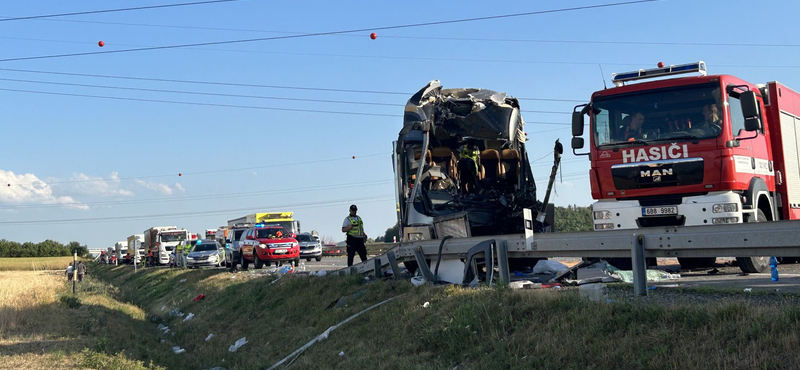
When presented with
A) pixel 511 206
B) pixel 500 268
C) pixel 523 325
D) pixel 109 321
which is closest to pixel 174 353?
pixel 109 321

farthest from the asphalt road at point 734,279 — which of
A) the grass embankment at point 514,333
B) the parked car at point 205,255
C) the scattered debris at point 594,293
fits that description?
the parked car at point 205,255

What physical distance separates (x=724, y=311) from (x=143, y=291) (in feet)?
101

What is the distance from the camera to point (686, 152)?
10445mm

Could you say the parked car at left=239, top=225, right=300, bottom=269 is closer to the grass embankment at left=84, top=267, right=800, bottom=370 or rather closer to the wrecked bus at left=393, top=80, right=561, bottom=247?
the grass embankment at left=84, top=267, right=800, bottom=370

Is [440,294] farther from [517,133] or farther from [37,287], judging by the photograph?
[37,287]

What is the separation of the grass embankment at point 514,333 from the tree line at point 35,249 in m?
117

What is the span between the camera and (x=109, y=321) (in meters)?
17.2

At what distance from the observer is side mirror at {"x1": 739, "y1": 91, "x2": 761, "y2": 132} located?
10.2 metres

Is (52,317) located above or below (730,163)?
below

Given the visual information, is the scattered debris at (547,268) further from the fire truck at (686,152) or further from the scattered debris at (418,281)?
the scattered debris at (418,281)

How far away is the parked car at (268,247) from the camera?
85.2 feet

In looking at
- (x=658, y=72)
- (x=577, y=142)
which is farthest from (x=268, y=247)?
(x=658, y=72)

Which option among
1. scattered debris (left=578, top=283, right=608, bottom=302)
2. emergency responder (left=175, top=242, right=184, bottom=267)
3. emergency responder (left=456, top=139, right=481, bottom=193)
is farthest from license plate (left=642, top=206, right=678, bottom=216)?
emergency responder (left=175, top=242, right=184, bottom=267)

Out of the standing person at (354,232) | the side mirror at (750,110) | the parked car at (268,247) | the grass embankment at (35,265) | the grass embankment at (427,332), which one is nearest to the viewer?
the grass embankment at (427,332)
